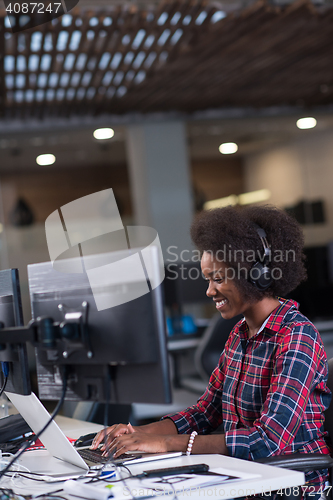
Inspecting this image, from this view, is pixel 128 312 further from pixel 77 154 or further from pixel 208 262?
pixel 77 154

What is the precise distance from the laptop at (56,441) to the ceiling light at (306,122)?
646 cm

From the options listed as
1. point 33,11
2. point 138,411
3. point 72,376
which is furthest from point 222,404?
point 138,411

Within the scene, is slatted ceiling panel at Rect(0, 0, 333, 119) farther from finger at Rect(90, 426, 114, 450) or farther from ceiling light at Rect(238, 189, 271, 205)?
finger at Rect(90, 426, 114, 450)

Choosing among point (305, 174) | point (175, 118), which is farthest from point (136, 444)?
point (305, 174)

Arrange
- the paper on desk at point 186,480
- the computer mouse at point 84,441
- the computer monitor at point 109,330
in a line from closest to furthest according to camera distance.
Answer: the computer monitor at point 109,330
the paper on desk at point 186,480
the computer mouse at point 84,441

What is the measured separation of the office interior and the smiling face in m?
1.57

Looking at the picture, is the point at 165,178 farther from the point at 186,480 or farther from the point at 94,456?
the point at 186,480

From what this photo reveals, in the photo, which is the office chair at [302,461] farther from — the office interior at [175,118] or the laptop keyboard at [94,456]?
the office interior at [175,118]

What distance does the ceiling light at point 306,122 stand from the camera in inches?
300

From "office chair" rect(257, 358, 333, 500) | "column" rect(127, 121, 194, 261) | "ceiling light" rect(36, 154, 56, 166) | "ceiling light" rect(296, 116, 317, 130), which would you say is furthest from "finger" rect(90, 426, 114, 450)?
"ceiling light" rect(296, 116, 317, 130)

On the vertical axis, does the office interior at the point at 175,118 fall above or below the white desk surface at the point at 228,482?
above

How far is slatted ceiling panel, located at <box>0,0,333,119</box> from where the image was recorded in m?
4.41

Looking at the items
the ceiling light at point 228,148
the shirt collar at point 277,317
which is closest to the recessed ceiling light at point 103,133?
the ceiling light at point 228,148

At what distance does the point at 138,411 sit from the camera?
525cm
